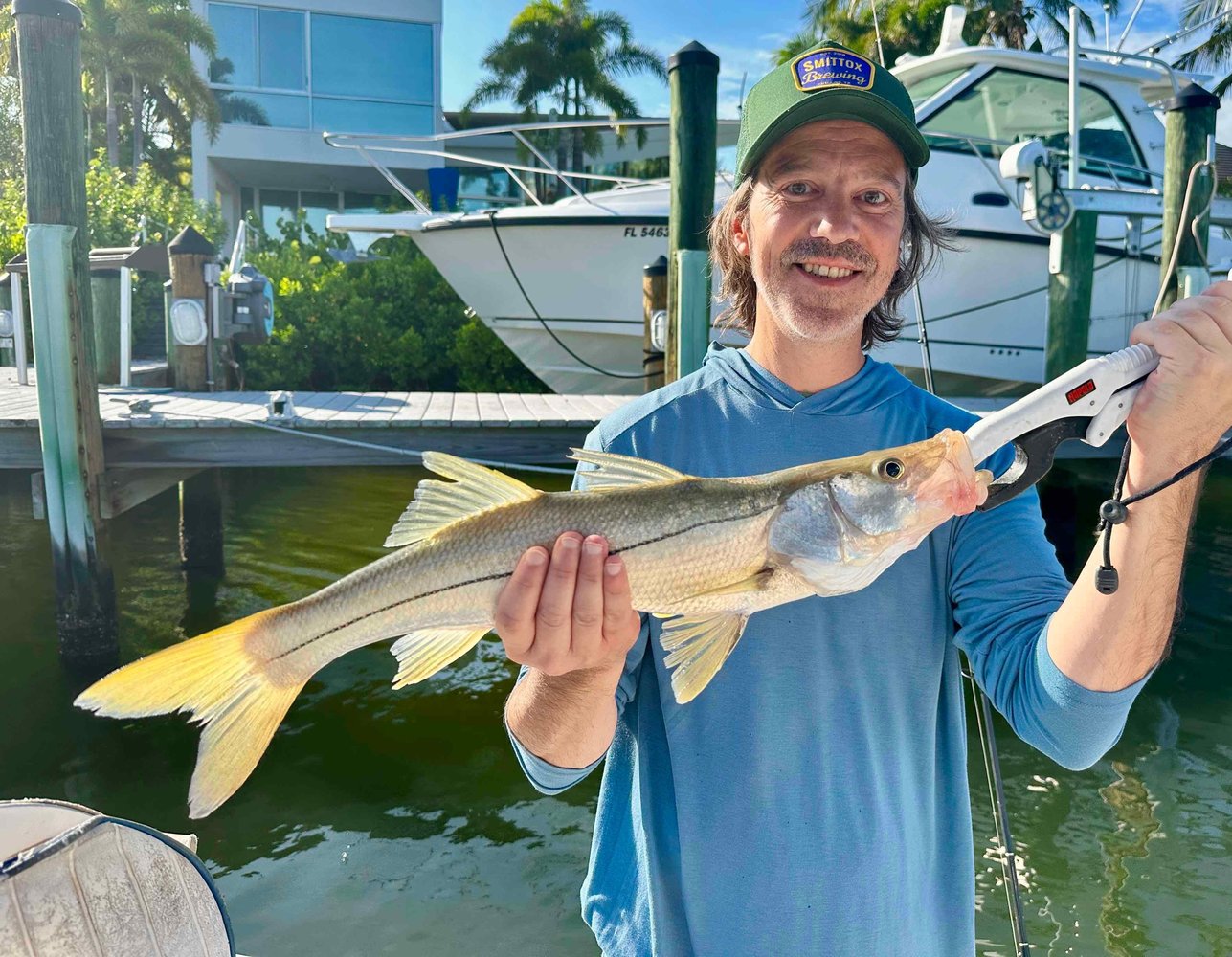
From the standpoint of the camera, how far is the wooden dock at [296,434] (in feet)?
23.1


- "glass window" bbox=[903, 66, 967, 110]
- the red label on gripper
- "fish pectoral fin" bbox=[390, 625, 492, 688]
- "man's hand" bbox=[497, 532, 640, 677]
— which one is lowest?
"fish pectoral fin" bbox=[390, 625, 492, 688]

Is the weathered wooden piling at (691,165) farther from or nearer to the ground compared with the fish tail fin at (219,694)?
farther from the ground

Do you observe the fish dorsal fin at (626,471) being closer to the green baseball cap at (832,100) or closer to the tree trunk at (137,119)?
the green baseball cap at (832,100)

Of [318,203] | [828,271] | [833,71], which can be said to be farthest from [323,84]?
[828,271]

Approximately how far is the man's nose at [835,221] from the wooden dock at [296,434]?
16.3ft

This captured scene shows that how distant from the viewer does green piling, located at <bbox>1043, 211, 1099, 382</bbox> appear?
8031mm

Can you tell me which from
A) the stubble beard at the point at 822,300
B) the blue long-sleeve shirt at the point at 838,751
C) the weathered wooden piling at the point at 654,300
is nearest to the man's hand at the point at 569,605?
the blue long-sleeve shirt at the point at 838,751

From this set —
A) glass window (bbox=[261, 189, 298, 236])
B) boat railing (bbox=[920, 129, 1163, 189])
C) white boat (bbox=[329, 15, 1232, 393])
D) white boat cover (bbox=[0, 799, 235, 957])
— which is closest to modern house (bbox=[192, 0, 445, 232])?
glass window (bbox=[261, 189, 298, 236])

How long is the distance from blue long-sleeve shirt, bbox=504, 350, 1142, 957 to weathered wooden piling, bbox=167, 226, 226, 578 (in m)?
8.39

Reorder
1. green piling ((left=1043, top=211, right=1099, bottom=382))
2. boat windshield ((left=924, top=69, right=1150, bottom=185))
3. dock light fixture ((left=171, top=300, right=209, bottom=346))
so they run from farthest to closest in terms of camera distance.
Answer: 1. boat windshield ((left=924, top=69, right=1150, bottom=185))
2. dock light fixture ((left=171, top=300, right=209, bottom=346))
3. green piling ((left=1043, top=211, right=1099, bottom=382))

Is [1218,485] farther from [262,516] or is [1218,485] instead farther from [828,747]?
[828,747]

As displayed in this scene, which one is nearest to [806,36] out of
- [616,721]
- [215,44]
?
[215,44]

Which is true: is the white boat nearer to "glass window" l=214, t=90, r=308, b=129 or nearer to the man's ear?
the man's ear

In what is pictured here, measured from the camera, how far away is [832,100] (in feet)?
6.93
